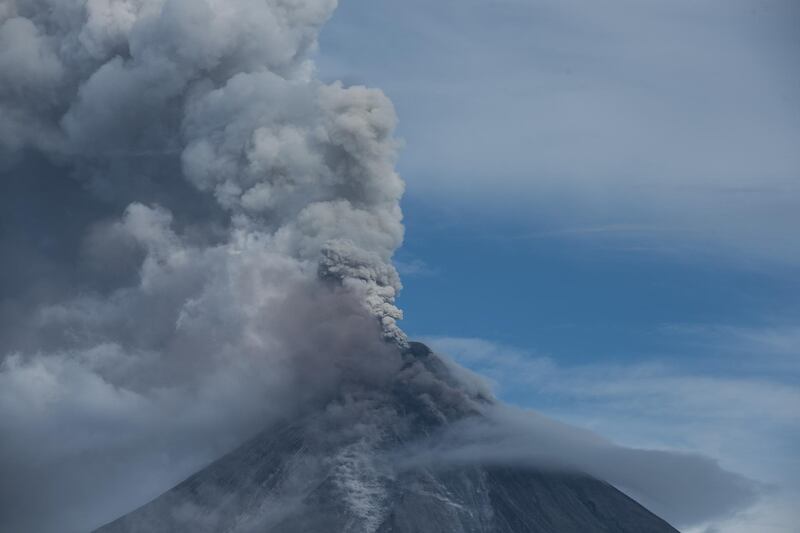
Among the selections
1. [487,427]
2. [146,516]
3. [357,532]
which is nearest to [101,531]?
[146,516]

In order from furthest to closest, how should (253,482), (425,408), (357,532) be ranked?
(425,408) → (253,482) → (357,532)

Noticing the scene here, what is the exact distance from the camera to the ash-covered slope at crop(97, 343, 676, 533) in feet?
262

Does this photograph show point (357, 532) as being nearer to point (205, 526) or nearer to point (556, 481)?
point (205, 526)

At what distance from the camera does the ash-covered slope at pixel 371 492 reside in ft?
262

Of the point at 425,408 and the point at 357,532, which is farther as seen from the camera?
the point at 425,408

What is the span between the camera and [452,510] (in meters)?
80.8

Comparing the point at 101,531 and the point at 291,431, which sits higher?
the point at 291,431

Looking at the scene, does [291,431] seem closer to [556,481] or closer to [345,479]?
[345,479]

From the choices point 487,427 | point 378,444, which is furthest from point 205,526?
point 487,427

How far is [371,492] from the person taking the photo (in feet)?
267

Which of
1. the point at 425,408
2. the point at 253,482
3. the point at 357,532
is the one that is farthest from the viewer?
the point at 425,408

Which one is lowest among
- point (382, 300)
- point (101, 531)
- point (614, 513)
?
point (101, 531)

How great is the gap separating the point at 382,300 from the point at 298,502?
993 centimetres

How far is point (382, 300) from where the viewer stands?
81.8 metres
